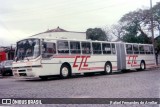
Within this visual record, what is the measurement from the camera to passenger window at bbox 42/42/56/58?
17.8 meters

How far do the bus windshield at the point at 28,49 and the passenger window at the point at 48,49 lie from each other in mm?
413

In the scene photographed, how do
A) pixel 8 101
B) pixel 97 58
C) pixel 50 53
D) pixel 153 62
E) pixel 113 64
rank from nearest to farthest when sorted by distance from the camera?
pixel 8 101 → pixel 50 53 → pixel 97 58 → pixel 113 64 → pixel 153 62

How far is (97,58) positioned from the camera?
22.3m

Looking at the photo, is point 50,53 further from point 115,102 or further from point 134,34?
point 134,34

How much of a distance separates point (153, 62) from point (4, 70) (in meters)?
14.6

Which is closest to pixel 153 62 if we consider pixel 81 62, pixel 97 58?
pixel 97 58

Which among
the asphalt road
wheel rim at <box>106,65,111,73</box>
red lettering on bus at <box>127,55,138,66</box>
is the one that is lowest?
the asphalt road

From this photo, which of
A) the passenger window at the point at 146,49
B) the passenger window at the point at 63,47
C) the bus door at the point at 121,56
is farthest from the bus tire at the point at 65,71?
the passenger window at the point at 146,49

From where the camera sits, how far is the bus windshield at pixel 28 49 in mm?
17525

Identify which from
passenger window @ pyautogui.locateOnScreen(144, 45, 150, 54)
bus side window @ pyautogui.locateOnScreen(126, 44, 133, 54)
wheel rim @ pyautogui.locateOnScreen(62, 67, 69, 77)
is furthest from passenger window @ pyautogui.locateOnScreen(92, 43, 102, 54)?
passenger window @ pyautogui.locateOnScreen(144, 45, 150, 54)

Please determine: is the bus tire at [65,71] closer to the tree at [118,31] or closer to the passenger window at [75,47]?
the passenger window at [75,47]

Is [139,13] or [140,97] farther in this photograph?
[139,13]

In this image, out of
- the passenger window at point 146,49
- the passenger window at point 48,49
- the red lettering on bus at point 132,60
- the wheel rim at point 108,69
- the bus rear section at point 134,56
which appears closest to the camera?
the passenger window at point 48,49

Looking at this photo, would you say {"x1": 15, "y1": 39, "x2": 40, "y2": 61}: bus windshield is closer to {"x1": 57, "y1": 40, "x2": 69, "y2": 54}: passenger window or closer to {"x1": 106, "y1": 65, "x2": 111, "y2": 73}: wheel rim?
{"x1": 57, "y1": 40, "x2": 69, "y2": 54}: passenger window
